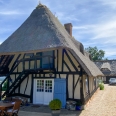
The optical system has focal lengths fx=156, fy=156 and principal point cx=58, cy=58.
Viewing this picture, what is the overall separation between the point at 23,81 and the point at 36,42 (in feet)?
13.1

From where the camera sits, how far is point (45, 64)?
40.4 ft

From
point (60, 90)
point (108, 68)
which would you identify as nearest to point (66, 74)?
point (60, 90)

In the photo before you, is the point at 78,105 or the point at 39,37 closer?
the point at 78,105

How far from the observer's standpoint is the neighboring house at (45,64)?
36.3 ft

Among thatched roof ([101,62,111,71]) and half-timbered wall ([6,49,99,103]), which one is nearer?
half-timbered wall ([6,49,99,103])

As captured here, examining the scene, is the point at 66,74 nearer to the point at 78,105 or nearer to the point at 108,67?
the point at 78,105

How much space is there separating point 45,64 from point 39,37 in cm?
218

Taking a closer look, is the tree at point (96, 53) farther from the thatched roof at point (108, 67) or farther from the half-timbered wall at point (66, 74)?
the half-timbered wall at point (66, 74)

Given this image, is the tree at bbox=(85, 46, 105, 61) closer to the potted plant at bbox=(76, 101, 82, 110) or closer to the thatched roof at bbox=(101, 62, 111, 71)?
the thatched roof at bbox=(101, 62, 111, 71)

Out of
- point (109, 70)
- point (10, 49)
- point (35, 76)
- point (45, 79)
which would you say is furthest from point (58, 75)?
point (109, 70)

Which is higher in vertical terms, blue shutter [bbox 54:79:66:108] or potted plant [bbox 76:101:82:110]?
blue shutter [bbox 54:79:66:108]

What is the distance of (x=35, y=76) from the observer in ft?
42.2

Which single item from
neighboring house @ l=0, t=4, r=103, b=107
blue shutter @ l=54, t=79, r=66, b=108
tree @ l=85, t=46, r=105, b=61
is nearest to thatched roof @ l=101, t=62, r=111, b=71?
tree @ l=85, t=46, r=105, b=61

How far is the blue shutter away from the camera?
1140cm
